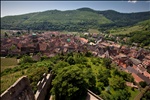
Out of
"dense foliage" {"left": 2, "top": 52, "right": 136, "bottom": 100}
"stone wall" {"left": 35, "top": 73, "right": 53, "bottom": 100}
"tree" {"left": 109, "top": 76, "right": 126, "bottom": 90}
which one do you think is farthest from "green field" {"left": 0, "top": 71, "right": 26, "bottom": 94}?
"tree" {"left": 109, "top": 76, "right": 126, "bottom": 90}

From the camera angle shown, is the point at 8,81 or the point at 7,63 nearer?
the point at 8,81

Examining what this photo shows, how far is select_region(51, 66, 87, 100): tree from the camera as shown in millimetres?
18672

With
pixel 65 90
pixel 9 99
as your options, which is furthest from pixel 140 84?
pixel 9 99

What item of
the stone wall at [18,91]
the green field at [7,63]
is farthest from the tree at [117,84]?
the green field at [7,63]

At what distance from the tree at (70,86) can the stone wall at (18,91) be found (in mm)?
6882

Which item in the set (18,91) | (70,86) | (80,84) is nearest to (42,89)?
(70,86)

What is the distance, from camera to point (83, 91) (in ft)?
65.0

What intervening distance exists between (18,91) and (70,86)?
9069 mm

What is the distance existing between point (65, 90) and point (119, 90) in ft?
38.1

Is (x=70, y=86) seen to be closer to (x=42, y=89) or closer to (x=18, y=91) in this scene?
(x=42, y=89)

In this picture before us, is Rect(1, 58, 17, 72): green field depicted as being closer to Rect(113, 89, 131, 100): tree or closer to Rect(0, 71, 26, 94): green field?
Rect(0, 71, 26, 94): green field

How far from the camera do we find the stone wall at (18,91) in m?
9.66

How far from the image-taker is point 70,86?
741 inches

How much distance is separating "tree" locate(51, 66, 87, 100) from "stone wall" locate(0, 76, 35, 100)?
22.6 feet
